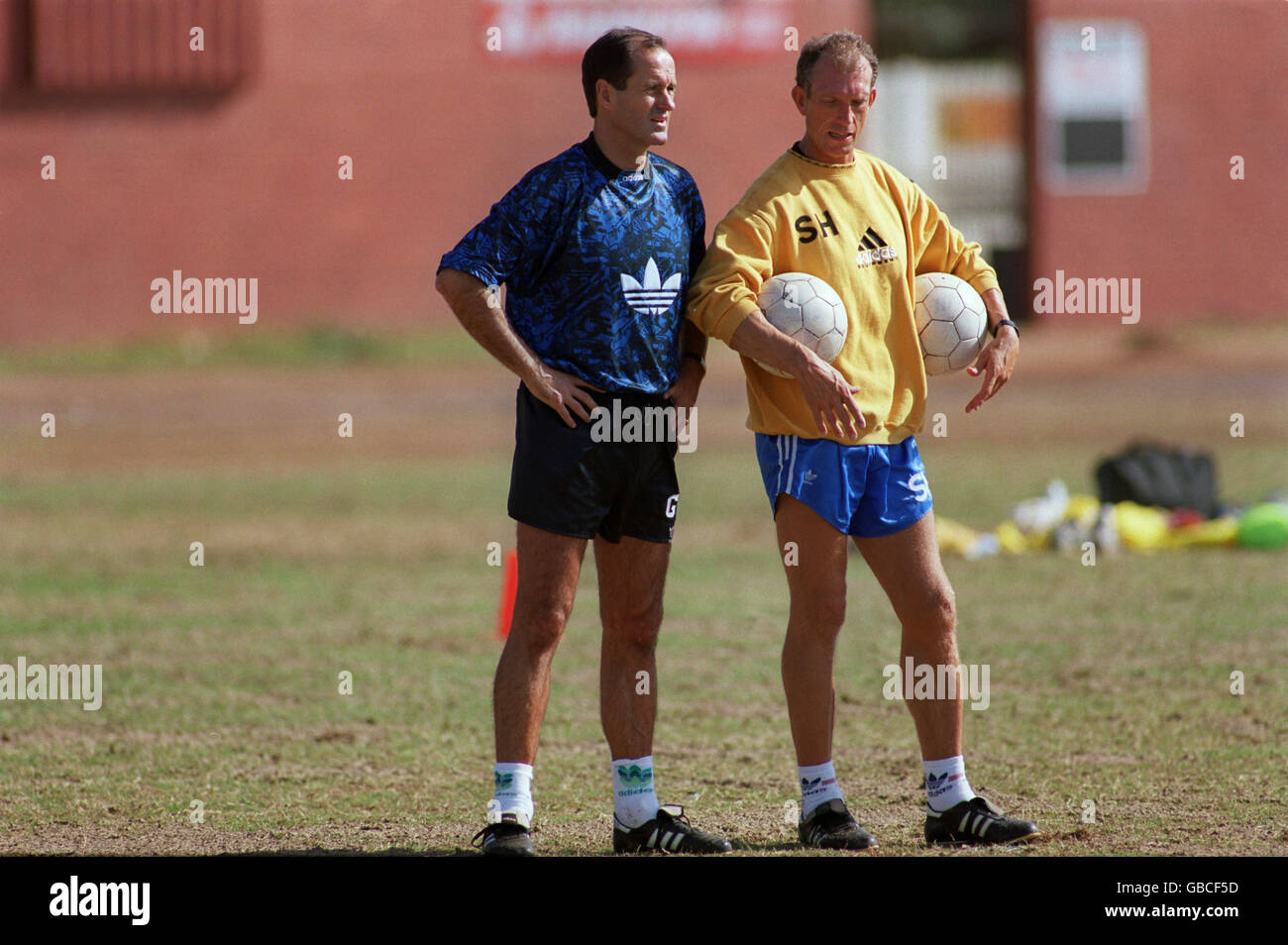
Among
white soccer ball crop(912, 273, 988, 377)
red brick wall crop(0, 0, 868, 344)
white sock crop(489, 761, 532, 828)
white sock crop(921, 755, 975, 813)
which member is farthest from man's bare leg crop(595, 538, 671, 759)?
red brick wall crop(0, 0, 868, 344)

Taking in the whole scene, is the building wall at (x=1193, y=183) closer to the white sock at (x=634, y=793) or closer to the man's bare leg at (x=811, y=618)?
the man's bare leg at (x=811, y=618)

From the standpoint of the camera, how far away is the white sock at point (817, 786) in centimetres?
521

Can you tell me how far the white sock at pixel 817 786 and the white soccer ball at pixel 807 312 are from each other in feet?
4.16

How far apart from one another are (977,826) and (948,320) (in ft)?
5.26

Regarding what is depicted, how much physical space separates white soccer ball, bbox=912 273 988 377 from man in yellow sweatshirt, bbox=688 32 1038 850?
0.09 meters

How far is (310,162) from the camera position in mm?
25953

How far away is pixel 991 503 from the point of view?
13656mm

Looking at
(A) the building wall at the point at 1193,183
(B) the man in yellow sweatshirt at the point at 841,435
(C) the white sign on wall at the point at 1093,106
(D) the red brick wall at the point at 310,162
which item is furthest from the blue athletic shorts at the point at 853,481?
(C) the white sign on wall at the point at 1093,106

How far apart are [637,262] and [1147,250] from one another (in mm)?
24082

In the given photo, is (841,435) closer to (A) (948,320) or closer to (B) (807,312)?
(B) (807,312)
